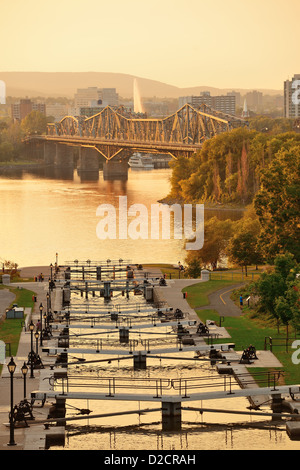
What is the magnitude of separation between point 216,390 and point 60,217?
85.6 m

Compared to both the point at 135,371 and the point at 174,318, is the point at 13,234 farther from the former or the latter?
the point at 135,371

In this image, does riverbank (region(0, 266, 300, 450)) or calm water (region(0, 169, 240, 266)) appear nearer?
riverbank (region(0, 266, 300, 450))

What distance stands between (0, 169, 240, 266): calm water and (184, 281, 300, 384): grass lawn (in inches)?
Answer: 1131

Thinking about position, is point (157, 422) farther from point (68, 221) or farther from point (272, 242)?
point (68, 221)

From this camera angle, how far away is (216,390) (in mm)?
40344

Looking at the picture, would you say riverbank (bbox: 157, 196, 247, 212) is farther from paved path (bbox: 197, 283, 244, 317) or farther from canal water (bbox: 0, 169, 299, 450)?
paved path (bbox: 197, 283, 244, 317)

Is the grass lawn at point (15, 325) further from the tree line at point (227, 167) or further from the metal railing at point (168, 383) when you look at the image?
the tree line at point (227, 167)

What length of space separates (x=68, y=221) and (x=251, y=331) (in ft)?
235

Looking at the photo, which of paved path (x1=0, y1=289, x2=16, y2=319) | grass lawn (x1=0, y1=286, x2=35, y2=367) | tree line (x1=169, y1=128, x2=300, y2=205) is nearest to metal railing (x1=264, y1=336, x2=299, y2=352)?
grass lawn (x1=0, y1=286, x2=35, y2=367)

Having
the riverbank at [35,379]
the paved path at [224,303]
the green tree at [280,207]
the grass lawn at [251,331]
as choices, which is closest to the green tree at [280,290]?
the grass lawn at [251,331]

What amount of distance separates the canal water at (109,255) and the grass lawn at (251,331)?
2932mm

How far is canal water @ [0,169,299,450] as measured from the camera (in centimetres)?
3531

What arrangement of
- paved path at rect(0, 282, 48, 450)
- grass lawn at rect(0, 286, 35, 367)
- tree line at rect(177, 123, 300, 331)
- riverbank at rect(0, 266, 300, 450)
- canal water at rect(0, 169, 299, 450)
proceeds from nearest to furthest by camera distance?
paved path at rect(0, 282, 48, 450), riverbank at rect(0, 266, 300, 450), canal water at rect(0, 169, 299, 450), grass lawn at rect(0, 286, 35, 367), tree line at rect(177, 123, 300, 331)
